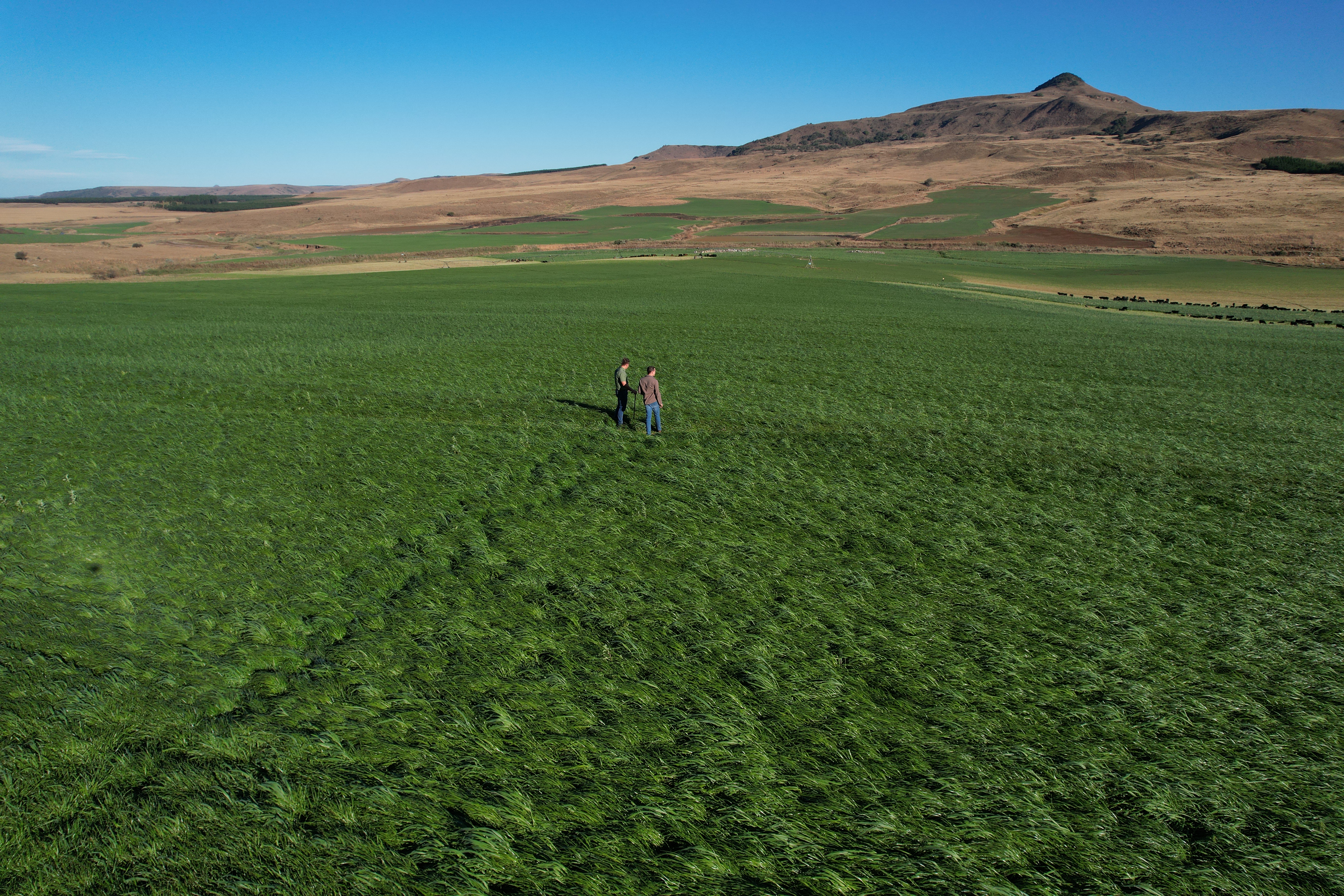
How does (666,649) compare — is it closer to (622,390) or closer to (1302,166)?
(622,390)

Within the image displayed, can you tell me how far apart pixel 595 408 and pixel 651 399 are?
372cm

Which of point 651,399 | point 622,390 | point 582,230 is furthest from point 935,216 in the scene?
point 651,399

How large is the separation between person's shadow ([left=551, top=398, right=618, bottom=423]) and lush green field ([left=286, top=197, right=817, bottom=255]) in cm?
8844

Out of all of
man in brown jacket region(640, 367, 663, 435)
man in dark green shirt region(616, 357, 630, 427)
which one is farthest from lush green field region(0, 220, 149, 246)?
man in brown jacket region(640, 367, 663, 435)

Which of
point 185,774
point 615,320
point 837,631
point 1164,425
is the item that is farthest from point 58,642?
point 615,320

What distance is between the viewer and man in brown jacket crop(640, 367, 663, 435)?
20.0m

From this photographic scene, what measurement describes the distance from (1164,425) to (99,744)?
27.6 m

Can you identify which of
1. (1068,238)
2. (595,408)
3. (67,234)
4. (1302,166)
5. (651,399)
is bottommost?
(595,408)

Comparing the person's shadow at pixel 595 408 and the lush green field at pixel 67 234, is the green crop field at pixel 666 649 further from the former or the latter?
the lush green field at pixel 67 234

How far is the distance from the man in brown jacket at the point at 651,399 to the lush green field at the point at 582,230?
93.1 meters

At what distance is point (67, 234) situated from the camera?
4902 inches

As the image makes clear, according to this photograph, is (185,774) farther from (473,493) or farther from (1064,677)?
(1064,677)

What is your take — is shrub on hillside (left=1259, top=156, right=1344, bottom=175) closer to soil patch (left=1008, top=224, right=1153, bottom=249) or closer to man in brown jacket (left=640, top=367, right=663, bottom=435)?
soil patch (left=1008, top=224, right=1153, bottom=249)

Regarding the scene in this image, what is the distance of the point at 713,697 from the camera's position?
29.0 feet
